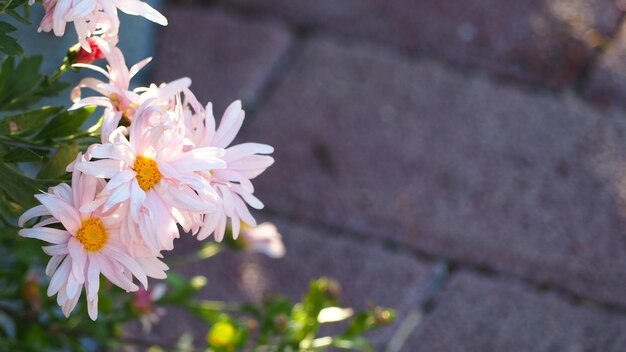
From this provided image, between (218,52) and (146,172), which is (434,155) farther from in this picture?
(146,172)

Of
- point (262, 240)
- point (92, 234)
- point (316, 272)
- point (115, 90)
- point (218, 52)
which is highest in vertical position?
point (115, 90)

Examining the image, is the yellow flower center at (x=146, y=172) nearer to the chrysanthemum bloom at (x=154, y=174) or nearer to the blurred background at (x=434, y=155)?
the chrysanthemum bloom at (x=154, y=174)

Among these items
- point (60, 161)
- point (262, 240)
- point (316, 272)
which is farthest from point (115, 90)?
point (316, 272)

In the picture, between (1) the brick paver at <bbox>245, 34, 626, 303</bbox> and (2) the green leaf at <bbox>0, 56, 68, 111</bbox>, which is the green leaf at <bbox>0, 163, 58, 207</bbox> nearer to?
(2) the green leaf at <bbox>0, 56, 68, 111</bbox>

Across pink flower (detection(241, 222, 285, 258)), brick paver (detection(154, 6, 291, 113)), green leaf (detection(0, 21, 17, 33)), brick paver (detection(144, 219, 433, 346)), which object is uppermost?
green leaf (detection(0, 21, 17, 33))

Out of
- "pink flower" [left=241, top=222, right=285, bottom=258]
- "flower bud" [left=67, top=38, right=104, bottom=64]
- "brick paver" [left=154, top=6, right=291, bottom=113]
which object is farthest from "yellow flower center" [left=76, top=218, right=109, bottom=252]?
"brick paver" [left=154, top=6, right=291, bottom=113]

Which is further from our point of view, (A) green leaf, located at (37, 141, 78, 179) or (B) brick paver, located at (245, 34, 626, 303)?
(B) brick paver, located at (245, 34, 626, 303)

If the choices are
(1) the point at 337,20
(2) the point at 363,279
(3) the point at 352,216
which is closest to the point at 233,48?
(1) the point at 337,20
